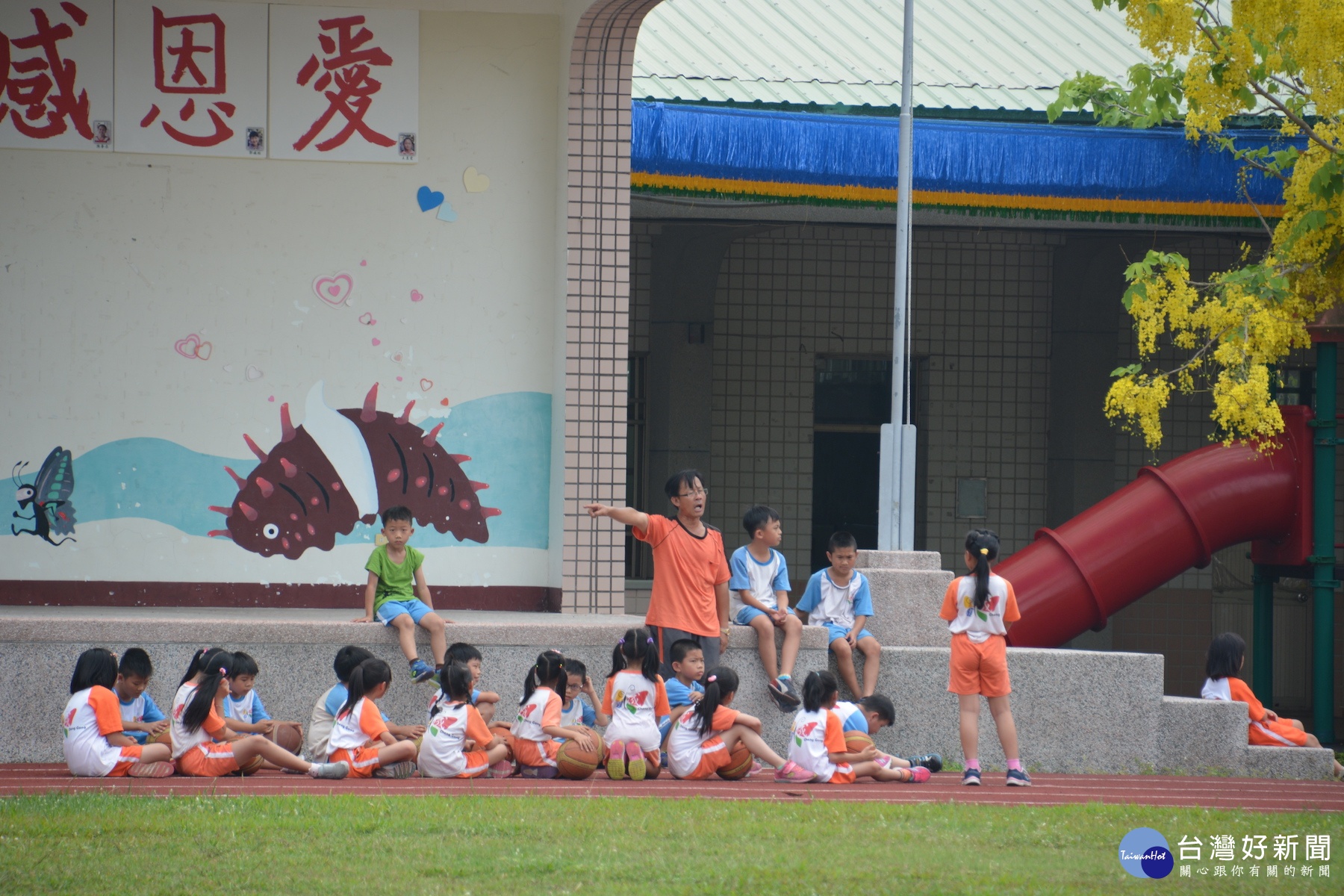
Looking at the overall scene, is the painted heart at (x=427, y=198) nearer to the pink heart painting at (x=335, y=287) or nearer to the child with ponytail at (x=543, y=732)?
the pink heart painting at (x=335, y=287)

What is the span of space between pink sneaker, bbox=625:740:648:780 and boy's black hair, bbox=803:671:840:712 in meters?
0.95

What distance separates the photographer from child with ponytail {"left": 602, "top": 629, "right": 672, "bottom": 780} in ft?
25.3

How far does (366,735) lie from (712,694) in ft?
6.08

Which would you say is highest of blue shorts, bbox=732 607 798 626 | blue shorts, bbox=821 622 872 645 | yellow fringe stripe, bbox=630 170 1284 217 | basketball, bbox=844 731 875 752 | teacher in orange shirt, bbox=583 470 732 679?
yellow fringe stripe, bbox=630 170 1284 217

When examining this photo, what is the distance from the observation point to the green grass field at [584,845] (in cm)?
511

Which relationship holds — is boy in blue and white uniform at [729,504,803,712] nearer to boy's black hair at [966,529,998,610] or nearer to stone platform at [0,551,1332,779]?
stone platform at [0,551,1332,779]

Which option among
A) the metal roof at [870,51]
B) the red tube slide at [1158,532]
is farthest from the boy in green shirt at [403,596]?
the metal roof at [870,51]

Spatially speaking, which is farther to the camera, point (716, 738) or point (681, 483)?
point (681, 483)

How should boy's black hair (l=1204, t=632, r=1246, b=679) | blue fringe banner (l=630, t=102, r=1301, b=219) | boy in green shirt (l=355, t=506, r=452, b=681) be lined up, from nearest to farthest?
boy in green shirt (l=355, t=506, r=452, b=681), boy's black hair (l=1204, t=632, r=1246, b=679), blue fringe banner (l=630, t=102, r=1301, b=219)

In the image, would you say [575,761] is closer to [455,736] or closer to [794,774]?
[455,736]

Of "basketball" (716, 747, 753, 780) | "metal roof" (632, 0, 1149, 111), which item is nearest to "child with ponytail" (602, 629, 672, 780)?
"basketball" (716, 747, 753, 780)

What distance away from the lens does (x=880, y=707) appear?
8344 millimetres

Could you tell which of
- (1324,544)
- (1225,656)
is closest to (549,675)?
(1225,656)

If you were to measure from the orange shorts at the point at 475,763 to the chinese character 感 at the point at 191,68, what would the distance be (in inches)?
186
